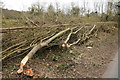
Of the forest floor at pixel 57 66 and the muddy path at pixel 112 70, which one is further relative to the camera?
the muddy path at pixel 112 70

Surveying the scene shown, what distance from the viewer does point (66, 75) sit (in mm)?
3303

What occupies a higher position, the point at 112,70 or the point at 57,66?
the point at 57,66

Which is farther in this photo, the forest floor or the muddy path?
the muddy path

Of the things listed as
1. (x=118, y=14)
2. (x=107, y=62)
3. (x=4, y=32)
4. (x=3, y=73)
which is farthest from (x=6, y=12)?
(x=118, y=14)

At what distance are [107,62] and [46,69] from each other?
243 centimetres

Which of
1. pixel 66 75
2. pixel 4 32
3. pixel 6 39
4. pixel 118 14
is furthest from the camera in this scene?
pixel 118 14

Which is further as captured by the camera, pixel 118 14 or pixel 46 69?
pixel 118 14

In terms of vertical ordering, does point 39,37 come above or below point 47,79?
above

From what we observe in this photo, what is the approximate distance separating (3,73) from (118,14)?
61.0 feet

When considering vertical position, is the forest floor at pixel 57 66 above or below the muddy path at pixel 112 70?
above

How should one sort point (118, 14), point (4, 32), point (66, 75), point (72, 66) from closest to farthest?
point (66, 75) → point (72, 66) → point (4, 32) → point (118, 14)

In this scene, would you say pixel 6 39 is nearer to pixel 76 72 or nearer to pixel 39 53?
pixel 39 53

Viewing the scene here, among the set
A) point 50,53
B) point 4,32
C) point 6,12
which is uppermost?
point 6,12

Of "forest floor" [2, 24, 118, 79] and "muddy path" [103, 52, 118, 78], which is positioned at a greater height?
"forest floor" [2, 24, 118, 79]
